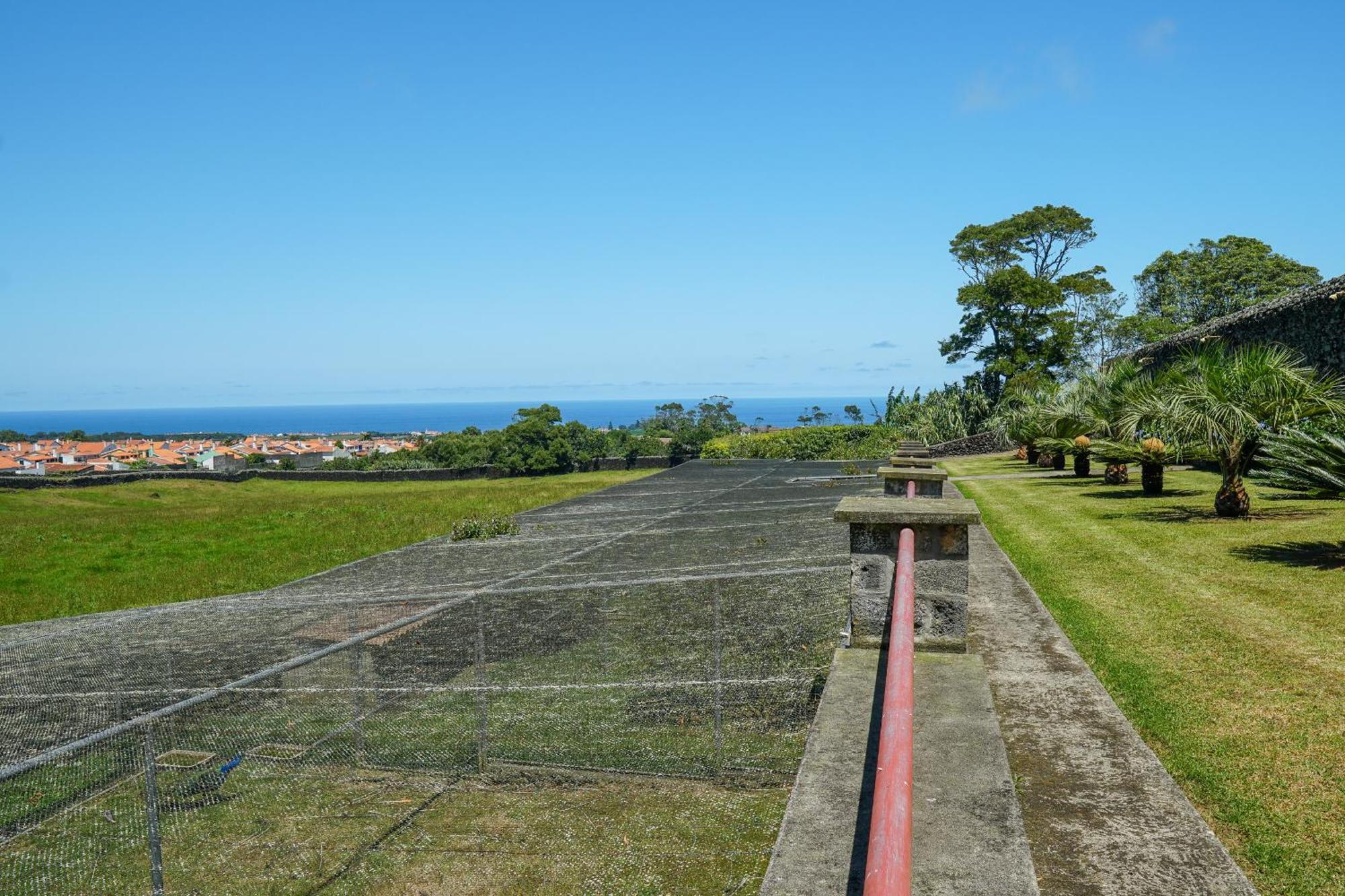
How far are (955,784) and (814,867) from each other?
27.6 inches

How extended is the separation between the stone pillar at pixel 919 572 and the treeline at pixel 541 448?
42.5 metres

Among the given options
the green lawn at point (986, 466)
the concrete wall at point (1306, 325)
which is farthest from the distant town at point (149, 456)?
the concrete wall at point (1306, 325)

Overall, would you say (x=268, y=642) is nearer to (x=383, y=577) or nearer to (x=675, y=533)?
(x=383, y=577)

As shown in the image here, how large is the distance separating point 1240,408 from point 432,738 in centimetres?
1054

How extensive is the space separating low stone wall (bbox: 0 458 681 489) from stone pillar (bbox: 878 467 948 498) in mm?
37781

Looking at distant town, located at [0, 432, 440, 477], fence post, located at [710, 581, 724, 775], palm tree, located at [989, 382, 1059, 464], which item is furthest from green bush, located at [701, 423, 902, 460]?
distant town, located at [0, 432, 440, 477]

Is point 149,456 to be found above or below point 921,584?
below

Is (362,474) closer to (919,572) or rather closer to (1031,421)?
(1031,421)

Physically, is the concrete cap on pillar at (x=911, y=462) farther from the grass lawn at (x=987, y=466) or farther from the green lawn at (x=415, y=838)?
the grass lawn at (x=987, y=466)

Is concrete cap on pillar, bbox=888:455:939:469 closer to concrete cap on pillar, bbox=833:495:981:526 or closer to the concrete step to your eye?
concrete cap on pillar, bbox=833:495:981:526

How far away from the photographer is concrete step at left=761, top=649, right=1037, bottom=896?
2385 mm

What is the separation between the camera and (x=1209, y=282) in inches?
1987

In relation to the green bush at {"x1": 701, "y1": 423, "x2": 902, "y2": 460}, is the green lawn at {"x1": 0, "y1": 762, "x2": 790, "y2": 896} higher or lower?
lower

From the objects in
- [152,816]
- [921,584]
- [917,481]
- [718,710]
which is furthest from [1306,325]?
[152,816]
